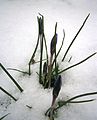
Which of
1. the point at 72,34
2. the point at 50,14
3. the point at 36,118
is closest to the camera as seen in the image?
the point at 36,118

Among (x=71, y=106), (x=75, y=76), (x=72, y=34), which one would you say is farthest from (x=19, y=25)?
(x=71, y=106)

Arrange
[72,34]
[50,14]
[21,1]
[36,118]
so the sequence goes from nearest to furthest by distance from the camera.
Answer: [36,118], [72,34], [50,14], [21,1]

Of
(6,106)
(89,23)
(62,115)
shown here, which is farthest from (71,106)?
(89,23)

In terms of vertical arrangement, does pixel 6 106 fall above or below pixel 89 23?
above

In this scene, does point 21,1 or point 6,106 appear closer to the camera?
point 6,106

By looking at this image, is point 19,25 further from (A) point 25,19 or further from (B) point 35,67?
(B) point 35,67

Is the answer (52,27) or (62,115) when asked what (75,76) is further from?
(52,27)
